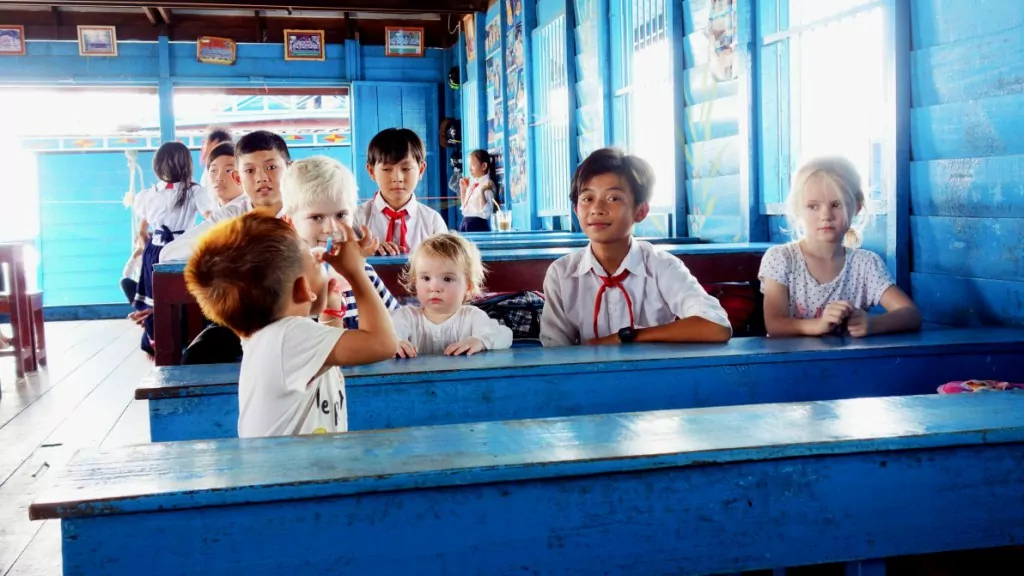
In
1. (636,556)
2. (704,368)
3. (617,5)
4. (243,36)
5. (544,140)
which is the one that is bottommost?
(636,556)

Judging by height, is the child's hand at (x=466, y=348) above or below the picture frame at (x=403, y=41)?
below

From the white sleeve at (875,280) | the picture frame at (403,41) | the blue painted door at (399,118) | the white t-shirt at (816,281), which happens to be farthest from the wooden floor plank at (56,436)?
the picture frame at (403,41)

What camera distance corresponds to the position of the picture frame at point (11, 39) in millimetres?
9141

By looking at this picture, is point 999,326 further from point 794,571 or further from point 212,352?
point 212,352

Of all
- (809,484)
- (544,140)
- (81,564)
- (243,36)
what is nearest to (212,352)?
(81,564)

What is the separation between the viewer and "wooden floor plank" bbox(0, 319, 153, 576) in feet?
7.86

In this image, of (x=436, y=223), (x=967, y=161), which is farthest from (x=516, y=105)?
(x=967, y=161)

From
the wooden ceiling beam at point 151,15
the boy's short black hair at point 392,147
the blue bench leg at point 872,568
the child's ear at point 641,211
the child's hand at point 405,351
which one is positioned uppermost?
the wooden ceiling beam at point 151,15

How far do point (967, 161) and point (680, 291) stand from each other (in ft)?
3.14

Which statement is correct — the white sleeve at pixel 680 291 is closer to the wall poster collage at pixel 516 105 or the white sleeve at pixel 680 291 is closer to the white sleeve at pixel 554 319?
the white sleeve at pixel 554 319

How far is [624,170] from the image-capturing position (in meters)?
2.31

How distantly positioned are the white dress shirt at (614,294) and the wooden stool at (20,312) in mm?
4232

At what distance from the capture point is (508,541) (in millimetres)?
1091

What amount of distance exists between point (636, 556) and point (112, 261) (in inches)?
547
